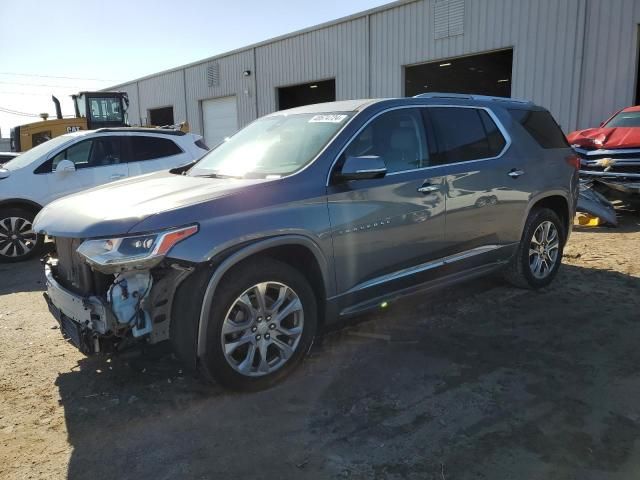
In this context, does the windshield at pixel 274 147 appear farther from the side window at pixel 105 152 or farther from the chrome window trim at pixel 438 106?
the side window at pixel 105 152

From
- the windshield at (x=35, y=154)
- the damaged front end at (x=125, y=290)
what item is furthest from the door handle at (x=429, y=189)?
the windshield at (x=35, y=154)

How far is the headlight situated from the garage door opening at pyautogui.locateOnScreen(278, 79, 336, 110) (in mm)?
19249

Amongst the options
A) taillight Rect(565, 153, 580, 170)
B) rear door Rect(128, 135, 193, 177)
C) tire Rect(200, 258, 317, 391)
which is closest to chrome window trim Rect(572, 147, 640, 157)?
taillight Rect(565, 153, 580, 170)

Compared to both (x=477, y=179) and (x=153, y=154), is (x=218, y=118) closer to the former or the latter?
(x=153, y=154)

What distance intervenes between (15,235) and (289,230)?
18.9 feet

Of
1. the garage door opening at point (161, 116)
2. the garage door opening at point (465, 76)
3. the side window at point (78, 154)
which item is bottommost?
the side window at point (78, 154)

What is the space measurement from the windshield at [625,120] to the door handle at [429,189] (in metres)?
7.69

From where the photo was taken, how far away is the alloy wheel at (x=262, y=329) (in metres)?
3.23

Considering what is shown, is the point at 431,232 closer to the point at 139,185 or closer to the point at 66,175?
the point at 139,185

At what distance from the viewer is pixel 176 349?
3123 millimetres

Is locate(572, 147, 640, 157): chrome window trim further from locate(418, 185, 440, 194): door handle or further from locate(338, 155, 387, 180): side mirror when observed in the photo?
locate(338, 155, 387, 180): side mirror

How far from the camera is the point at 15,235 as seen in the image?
24.3 feet

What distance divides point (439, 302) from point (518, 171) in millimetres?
1426

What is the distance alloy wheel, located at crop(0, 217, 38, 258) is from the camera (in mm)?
7348
